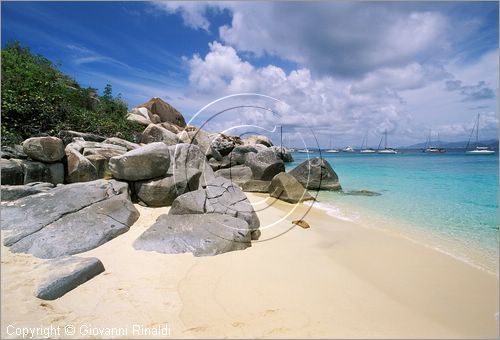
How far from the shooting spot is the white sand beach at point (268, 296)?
2.76 m

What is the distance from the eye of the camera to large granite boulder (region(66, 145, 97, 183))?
7844 millimetres

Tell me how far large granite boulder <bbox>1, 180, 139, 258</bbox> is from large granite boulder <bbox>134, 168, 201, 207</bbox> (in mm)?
887

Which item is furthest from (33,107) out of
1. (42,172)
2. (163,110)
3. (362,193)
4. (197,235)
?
(163,110)

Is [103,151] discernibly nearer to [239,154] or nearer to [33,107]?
[33,107]

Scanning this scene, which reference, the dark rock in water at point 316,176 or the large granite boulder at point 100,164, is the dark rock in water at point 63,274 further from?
the dark rock in water at point 316,176

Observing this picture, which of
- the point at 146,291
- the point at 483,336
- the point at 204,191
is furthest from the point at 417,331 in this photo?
the point at 204,191

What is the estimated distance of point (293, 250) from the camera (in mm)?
4930

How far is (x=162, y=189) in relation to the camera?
22.6 ft

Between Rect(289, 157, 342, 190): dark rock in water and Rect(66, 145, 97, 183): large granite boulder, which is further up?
Rect(66, 145, 97, 183): large granite boulder

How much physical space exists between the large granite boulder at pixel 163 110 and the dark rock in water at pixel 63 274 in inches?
1049

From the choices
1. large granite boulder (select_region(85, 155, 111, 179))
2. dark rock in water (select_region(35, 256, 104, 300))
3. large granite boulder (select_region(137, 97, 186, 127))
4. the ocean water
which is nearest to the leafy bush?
large granite boulder (select_region(85, 155, 111, 179))

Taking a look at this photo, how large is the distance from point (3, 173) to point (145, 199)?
3.33 metres

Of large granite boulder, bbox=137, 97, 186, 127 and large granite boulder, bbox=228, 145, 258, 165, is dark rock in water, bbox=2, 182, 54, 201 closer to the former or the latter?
A: large granite boulder, bbox=228, 145, 258, 165

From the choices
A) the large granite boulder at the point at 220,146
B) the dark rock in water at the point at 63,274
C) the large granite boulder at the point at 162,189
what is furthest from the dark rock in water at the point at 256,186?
the dark rock in water at the point at 63,274
